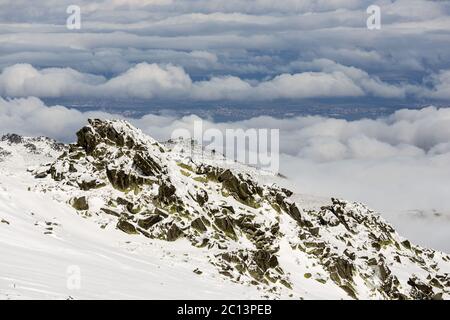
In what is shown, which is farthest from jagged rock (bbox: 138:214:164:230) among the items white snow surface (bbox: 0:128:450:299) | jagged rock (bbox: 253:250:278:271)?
jagged rock (bbox: 253:250:278:271)

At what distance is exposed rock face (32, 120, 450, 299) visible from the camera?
2918 inches

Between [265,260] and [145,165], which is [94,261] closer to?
[265,260]

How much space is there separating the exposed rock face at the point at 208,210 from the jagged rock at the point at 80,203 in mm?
128

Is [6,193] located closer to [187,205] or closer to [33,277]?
[187,205]

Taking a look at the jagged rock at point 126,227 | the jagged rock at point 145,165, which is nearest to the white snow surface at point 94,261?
the jagged rock at point 126,227

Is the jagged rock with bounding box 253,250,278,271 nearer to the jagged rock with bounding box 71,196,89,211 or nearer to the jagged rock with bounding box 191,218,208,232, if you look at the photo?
the jagged rock with bounding box 191,218,208,232

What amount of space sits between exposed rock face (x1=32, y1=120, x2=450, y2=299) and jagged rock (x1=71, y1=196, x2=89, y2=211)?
0.13m

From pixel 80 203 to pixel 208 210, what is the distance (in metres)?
18.1

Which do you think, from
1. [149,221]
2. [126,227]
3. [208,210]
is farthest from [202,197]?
[126,227]

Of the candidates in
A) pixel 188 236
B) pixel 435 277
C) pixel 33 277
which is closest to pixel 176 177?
pixel 188 236

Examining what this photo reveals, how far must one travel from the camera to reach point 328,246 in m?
92.7

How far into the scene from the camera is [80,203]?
7475 cm

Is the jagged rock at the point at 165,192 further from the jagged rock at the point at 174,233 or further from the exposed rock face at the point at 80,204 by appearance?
the exposed rock face at the point at 80,204
